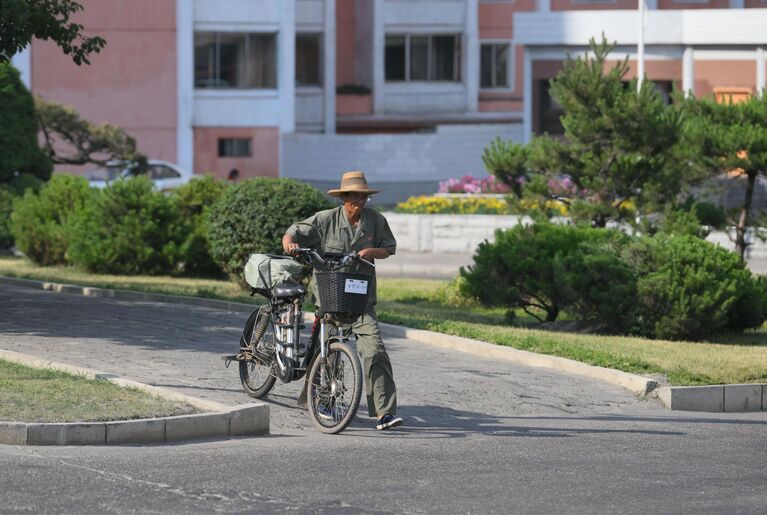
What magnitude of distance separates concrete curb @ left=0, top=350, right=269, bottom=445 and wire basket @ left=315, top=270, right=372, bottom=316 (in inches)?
35.7

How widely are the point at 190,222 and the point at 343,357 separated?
12660mm

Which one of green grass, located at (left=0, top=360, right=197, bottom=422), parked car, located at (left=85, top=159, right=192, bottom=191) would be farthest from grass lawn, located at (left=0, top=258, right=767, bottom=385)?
parked car, located at (left=85, top=159, right=192, bottom=191)

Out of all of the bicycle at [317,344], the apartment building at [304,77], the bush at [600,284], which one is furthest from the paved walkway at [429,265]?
the bicycle at [317,344]

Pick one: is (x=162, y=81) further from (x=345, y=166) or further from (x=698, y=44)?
(x=698, y=44)

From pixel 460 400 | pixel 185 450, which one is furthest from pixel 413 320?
pixel 185 450

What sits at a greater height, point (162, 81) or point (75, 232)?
point (162, 81)

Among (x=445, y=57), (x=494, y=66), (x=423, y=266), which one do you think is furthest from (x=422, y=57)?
(x=423, y=266)

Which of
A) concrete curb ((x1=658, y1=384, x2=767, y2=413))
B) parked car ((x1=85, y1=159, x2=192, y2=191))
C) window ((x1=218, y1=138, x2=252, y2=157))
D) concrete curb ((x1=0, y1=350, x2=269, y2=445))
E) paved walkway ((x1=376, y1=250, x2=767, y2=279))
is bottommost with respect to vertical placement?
concrete curb ((x1=658, y1=384, x2=767, y2=413))

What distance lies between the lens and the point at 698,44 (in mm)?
43000

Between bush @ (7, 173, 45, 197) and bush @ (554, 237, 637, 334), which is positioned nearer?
bush @ (554, 237, 637, 334)

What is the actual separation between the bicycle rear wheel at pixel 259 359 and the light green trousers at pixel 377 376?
1.08 m

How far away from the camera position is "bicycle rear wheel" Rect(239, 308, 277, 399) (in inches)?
463

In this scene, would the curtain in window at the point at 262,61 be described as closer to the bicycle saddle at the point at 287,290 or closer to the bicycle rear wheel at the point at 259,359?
the bicycle rear wheel at the point at 259,359

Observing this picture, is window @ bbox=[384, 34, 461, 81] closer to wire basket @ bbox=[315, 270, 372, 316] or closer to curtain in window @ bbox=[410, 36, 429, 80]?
curtain in window @ bbox=[410, 36, 429, 80]
